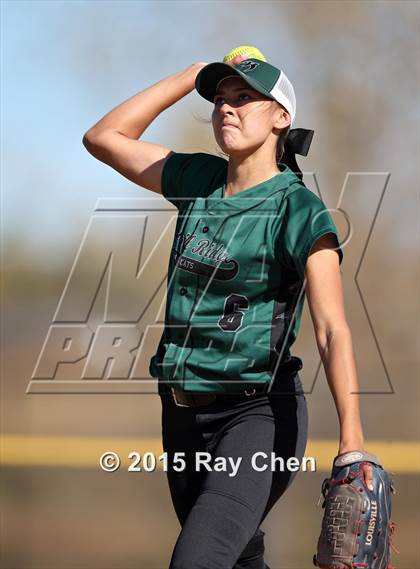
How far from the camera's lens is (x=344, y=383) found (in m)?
1.70

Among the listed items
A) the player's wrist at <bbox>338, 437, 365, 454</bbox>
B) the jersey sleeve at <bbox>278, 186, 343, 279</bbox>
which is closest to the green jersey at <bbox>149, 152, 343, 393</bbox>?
the jersey sleeve at <bbox>278, 186, 343, 279</bbox>

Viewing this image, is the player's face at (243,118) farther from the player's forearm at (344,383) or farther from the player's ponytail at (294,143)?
the player's forearm at (344,383)

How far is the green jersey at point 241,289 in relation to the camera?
1.86 m

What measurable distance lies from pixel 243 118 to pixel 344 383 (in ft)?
1.84

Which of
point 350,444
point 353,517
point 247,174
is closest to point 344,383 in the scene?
point 350,444

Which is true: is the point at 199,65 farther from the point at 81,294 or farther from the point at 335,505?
the point at 81,294

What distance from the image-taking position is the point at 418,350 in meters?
5.46

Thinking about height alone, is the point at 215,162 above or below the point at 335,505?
above

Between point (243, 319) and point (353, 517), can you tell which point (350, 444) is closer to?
point (353, 517)

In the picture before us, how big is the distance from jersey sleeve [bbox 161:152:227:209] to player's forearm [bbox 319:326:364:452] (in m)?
0.46

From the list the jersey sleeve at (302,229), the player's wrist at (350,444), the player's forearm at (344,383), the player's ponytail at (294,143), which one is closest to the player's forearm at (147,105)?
the player's ponytail at (294,143)

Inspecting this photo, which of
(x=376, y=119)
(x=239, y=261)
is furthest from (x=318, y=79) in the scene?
(x=239, y=261)

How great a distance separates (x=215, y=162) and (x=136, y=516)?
2484 mm

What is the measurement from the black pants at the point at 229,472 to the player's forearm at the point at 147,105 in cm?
62
